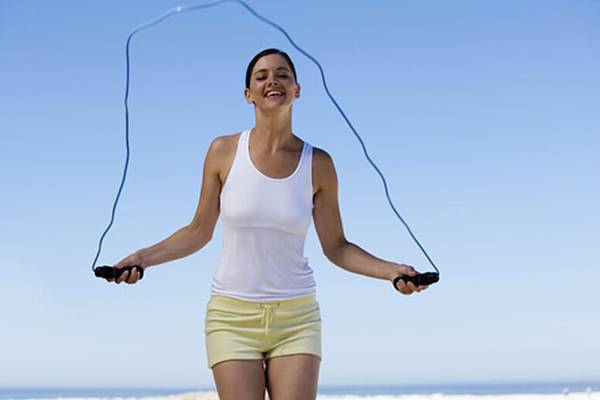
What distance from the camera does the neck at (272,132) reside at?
3805 millimetres

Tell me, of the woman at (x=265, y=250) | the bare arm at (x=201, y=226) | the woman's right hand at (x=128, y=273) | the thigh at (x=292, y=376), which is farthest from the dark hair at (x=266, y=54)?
the thigh at (x=292, y=376)

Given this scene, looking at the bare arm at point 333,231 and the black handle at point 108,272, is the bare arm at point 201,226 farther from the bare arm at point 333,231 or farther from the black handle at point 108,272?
the bare arm at point 333,231

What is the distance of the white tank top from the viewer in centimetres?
362

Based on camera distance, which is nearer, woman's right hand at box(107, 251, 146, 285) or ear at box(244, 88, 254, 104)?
woman's right hand at box(107, 251, 146, 285)

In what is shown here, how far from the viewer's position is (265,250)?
11.9 ft

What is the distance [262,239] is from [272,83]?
2.04 ft

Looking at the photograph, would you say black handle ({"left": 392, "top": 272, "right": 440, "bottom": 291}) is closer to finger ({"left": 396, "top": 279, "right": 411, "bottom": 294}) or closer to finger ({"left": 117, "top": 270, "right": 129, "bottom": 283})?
finger ({"left": 396, "top": 279, "right": 411, "bottom": 294})

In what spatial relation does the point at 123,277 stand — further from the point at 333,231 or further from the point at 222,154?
the point at 333,231

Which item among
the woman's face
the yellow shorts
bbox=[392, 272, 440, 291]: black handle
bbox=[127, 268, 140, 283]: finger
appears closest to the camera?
bbox=[392, 272, 440, 291]: black handle

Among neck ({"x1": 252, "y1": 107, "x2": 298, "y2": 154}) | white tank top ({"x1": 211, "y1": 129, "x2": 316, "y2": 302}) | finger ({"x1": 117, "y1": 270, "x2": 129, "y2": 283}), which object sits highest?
neck ({"x1": 252, "y1": 107, "x2": 298, "y2": 154})

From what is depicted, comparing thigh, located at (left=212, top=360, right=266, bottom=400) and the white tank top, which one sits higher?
the white tank top

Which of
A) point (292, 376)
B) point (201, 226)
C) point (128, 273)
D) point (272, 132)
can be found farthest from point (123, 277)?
point (272, 132)

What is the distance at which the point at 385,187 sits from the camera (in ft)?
12.6

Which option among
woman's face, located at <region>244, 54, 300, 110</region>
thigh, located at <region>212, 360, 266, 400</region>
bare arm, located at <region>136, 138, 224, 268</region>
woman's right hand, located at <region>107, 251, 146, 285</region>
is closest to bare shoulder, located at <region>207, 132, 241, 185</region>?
bare arm, located at <region>136, 138, 224, 268</region>
